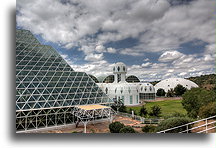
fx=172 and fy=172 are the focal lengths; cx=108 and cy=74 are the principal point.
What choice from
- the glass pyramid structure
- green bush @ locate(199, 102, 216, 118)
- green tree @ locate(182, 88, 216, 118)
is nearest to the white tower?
the glass pyramid structure

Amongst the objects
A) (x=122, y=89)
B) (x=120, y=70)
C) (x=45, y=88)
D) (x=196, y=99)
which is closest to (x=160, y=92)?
(x=120, y=70)

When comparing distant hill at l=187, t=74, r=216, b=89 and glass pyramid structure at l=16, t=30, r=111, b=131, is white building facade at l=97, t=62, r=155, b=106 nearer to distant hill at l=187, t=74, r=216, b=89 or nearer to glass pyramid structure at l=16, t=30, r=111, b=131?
distant hill at l=187, t=74, r=216, b=89

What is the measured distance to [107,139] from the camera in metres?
8.84

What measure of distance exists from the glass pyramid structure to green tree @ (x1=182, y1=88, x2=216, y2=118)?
705 cm

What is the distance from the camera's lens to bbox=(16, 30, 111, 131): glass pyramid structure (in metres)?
12.3

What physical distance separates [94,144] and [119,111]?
37.1 feet

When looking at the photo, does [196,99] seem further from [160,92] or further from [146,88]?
[160,92]

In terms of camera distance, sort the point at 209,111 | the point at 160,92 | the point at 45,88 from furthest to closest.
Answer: the point at 160,92 → the point at 45,88 → the point at 209,111

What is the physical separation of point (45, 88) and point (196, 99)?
1270 cm

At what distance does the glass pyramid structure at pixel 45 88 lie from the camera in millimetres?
12266

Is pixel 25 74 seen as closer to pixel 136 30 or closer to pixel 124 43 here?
pixel 124 43

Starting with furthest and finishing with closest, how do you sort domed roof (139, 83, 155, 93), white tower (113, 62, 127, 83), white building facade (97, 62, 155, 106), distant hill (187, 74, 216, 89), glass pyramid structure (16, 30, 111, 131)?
domed roof (139, 83, 155, 93)
white tower (113, 62, 127, 83)
white building facade (97, 62, 155, 106)
distant hill (187, 74, 216, 89)
glass pyramid structure (16, 30, 111, 131)

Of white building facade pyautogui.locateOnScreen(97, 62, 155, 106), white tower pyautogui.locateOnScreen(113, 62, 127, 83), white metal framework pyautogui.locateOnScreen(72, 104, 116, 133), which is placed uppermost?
→ white tower pyautogui.locateOnScreen(113, 62, 127, 83)

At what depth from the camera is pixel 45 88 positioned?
13945 mm
